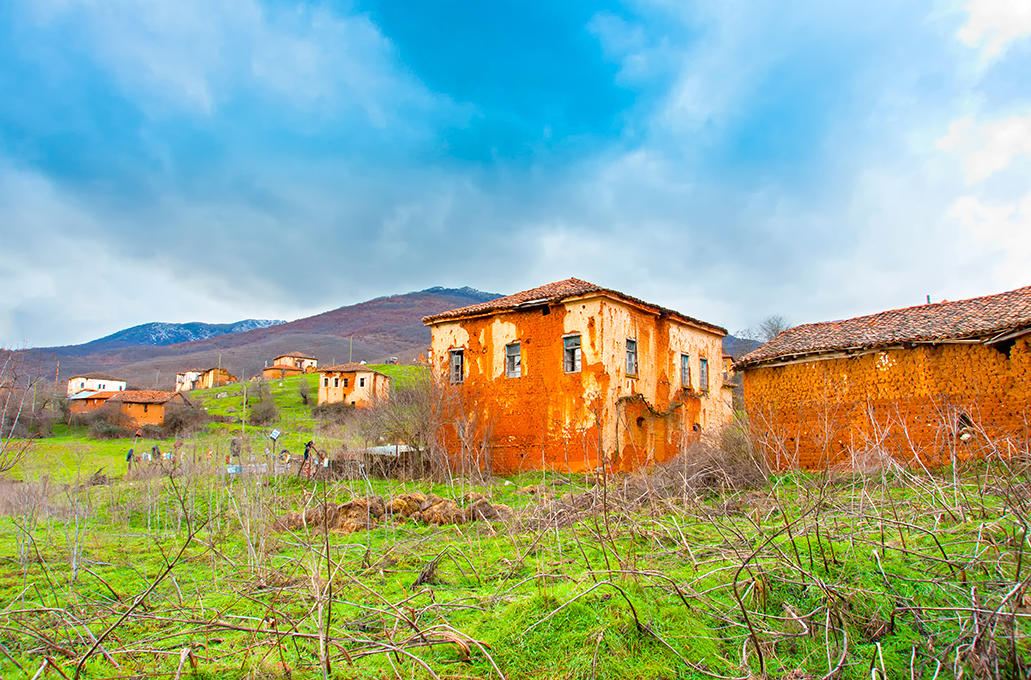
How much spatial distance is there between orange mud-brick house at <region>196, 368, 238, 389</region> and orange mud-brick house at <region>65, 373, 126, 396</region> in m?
8.76

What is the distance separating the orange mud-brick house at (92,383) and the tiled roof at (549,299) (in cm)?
6098

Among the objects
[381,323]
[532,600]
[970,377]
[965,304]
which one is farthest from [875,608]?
[381,323]

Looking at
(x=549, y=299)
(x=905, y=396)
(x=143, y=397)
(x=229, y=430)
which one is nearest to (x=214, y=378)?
(x=143, y=397)

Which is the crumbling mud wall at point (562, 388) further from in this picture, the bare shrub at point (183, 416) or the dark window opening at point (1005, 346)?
the bare shrub at point (183, 416)

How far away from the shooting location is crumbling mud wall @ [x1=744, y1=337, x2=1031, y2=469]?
35.6 ft

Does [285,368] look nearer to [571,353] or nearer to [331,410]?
[331,410]

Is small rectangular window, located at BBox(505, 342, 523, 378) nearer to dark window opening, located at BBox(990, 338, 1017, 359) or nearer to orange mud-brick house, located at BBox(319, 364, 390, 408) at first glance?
dark window opening, located at BBox(990, 338, 1017, 359)

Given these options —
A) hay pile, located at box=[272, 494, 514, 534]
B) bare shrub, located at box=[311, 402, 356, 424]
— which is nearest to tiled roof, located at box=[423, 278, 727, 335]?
hay pile, located at box=[272, 494, 514, 534]

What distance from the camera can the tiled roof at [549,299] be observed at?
17.4 metres

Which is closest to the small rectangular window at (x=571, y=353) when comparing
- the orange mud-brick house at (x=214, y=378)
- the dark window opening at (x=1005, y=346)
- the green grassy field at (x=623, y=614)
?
the dark window opening at (x=1005, y=346)

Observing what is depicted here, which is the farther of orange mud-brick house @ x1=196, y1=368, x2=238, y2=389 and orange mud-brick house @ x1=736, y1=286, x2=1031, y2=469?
orange mud-brick house @ x1=196, y1=368, x2=238, y2=389

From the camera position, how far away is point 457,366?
20.0m

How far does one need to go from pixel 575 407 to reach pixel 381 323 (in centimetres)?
14274

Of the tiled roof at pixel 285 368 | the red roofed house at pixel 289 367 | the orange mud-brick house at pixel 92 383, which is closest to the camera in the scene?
the orange mud-brick house at pixel 92 383
